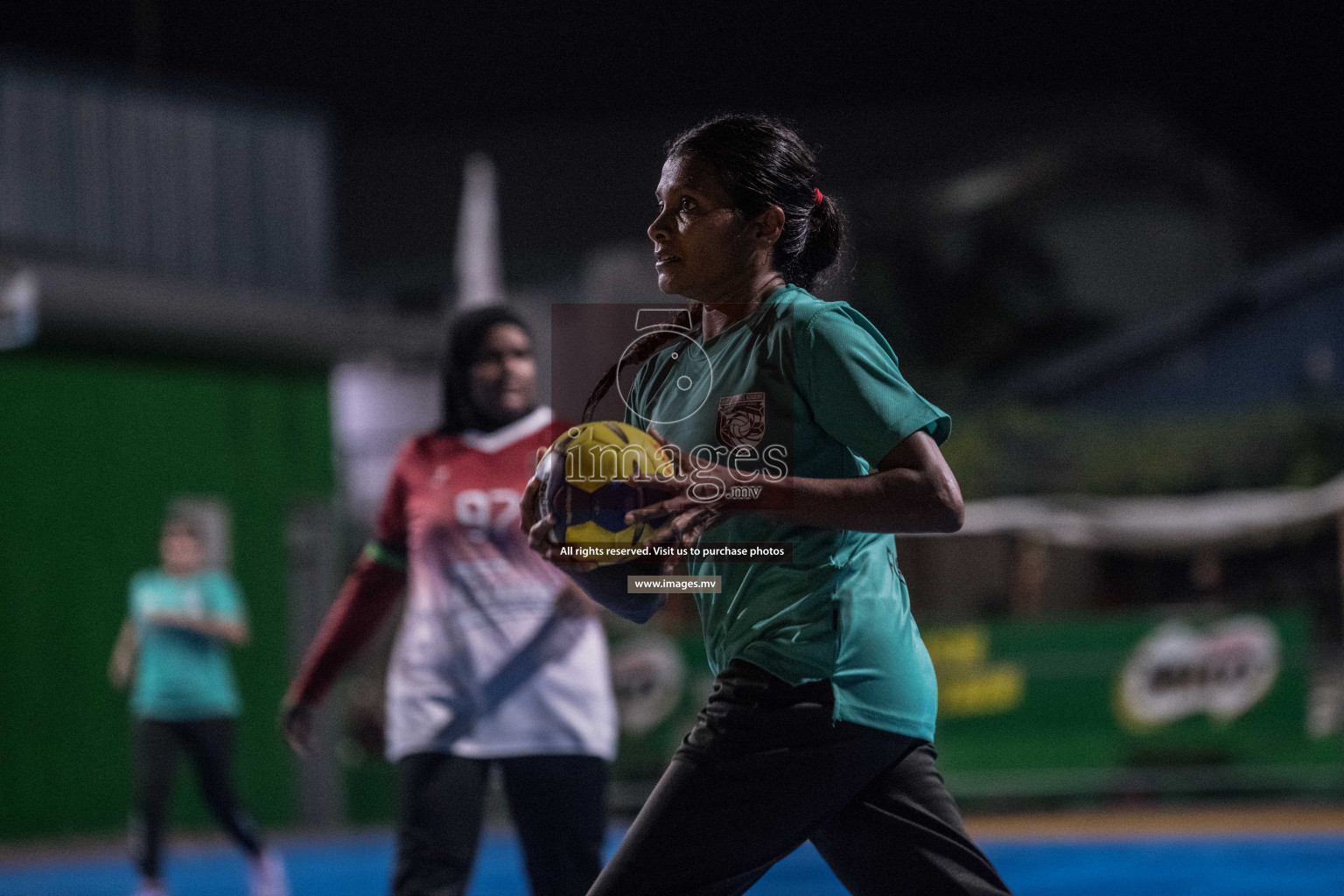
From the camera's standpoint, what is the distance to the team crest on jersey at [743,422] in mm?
2240

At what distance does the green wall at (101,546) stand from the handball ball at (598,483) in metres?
11.8

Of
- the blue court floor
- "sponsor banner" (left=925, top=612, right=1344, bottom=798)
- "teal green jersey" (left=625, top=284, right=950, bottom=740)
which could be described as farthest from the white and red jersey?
"sponsor banner" (left=925, top=612, right=1344, bottom=798)

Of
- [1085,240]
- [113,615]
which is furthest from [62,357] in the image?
[1085,240]

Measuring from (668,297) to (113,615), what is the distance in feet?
38.5

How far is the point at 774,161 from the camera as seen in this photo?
2367 mm

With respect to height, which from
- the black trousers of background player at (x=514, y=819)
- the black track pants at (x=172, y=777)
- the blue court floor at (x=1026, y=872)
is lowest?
the blue court floor at (x=1026, y=872)

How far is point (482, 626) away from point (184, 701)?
4423 mm

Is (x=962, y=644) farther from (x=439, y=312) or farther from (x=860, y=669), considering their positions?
(x=860, y=669)

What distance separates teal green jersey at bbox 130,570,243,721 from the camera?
8.12 metres

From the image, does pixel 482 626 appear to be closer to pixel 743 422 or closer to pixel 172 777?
pixel 743 422

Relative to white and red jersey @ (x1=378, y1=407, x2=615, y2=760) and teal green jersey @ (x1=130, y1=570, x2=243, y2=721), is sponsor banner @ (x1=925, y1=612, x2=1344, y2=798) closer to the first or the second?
teal green jersey @ (x1=130, y1=570, x2=243, y2=721)

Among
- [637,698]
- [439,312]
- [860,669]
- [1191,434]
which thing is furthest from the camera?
[439,312]

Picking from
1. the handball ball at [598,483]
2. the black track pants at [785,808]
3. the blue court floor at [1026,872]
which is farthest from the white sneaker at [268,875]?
the handball ball at [598,483]

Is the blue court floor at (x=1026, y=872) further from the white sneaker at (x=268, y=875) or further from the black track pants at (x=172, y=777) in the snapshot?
the black track pants at (x=172, y=777)
